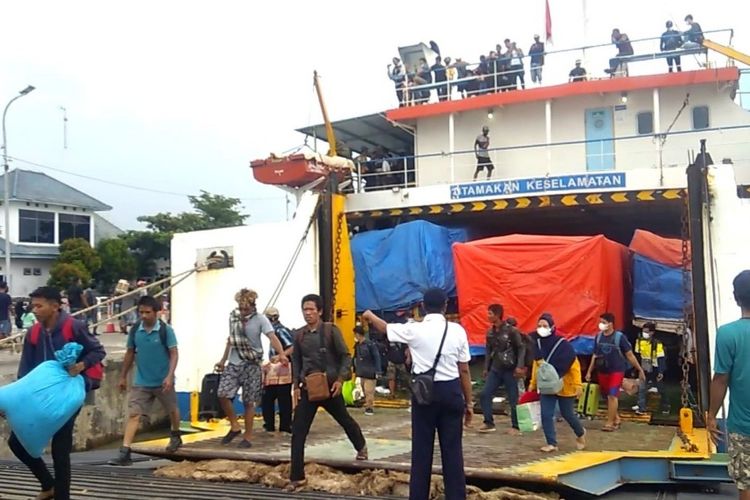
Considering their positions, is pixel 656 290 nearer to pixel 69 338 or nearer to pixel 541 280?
pixel 541 280

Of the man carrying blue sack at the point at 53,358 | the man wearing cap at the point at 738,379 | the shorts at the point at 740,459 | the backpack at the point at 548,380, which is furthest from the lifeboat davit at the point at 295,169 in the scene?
the shorts at the point at 740,459

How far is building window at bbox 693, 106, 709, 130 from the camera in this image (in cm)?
1405

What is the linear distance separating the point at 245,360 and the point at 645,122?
10.1 metres

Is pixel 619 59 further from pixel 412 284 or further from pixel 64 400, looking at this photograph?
pixel 64 400

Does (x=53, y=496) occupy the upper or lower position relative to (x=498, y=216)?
lower

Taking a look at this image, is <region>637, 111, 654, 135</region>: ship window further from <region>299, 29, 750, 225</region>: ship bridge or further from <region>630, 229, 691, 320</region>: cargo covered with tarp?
<region>630, 229, 691, 320</region>: cargo covered with tarp

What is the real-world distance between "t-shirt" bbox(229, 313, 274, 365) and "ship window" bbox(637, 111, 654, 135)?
972 cm

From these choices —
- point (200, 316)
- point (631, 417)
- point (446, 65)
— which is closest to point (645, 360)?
point (631, 417)

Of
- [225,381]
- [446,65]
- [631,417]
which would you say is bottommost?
[631,417]

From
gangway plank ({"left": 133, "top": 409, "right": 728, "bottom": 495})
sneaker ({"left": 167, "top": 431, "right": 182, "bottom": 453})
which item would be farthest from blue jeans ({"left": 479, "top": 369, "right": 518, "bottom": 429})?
sneaker ({"left": 167, "top": 431, "right": 182, "bottom": 453})

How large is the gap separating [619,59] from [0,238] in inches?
1072

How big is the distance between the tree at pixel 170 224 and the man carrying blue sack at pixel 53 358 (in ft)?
91.1

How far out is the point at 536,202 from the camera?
12367 mm

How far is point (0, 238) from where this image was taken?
31.5 meters
